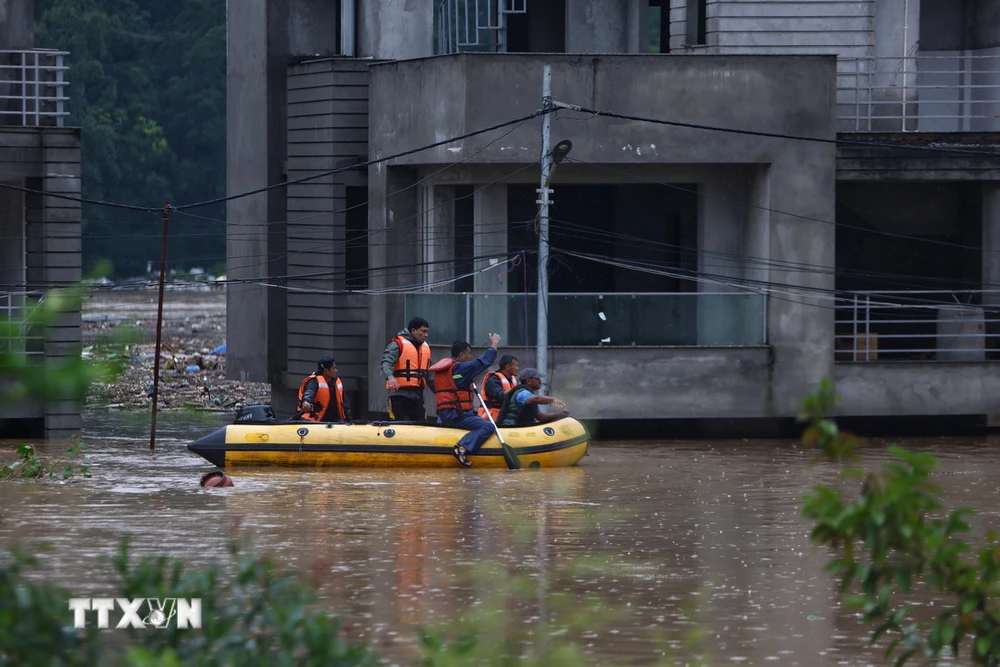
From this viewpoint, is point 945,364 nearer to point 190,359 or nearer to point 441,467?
point 441,467

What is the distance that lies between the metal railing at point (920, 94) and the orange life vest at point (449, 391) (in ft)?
27.0

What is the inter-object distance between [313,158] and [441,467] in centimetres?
775

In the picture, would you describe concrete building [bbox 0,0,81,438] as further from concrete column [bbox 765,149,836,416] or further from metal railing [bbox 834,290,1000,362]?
metal railing [bbox 834,290,1000,362]

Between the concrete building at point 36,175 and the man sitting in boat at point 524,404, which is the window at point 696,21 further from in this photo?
the concrete building at point 36,175

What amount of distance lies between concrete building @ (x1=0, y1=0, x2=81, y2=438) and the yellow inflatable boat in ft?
10.9

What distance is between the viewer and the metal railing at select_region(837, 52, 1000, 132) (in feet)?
85.9

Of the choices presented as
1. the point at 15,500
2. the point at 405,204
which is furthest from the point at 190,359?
the point at 15,500

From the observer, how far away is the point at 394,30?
89.0 ft

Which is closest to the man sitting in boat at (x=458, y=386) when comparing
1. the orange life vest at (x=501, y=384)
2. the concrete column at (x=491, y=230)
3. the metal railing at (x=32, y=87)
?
the orange life vest at (x=501, y=384)

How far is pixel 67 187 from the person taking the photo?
2347 centimetres

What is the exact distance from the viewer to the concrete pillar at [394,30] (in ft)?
88.9

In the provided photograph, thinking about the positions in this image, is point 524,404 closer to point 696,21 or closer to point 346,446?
point 346,446

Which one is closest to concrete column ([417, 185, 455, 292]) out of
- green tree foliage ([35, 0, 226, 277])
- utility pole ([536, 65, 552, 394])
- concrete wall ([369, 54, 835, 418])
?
concrete wall ([369, 54, 835, 418])

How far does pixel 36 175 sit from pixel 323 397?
551 centimetres
